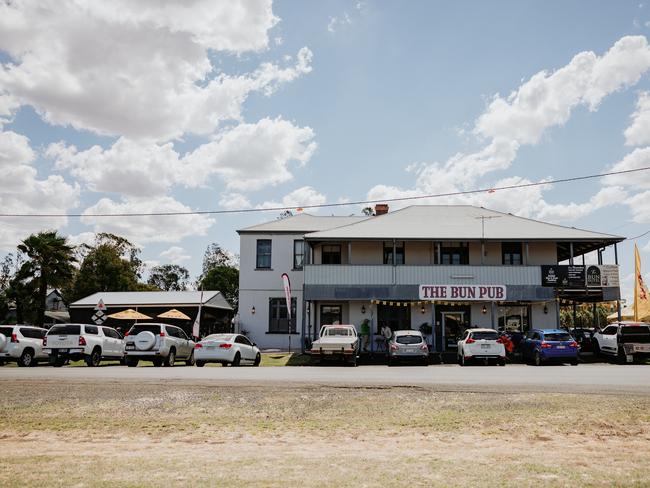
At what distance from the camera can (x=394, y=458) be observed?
7180mm

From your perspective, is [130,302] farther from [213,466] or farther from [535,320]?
[213,466]

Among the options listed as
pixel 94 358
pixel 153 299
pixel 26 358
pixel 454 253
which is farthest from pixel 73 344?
pixel 153 299

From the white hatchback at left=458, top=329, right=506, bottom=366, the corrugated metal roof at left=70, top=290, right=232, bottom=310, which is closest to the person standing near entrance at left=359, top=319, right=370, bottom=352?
the white hatchback at left=458, top=329, right=506, bottom=366

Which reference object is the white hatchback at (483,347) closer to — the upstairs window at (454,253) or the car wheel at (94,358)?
the upstairs window at (454,253)

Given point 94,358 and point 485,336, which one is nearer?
point 94,358

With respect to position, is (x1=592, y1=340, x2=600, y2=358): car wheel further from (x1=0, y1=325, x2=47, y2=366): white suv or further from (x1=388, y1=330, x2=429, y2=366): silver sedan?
(x1=0, y1=325, x2=47, y2=366): white suv

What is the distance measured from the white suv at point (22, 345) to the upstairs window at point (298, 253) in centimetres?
1603

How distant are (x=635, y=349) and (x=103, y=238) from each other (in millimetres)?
66909

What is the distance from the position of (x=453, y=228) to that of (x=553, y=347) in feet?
31.3

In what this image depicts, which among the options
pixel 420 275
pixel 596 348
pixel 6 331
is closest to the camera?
pixel 6 331

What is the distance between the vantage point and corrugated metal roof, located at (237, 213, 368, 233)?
37.3m

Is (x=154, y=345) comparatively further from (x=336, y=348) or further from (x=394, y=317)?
(x=394, y=317)

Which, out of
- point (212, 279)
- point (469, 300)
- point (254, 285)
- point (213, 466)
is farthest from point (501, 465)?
point (212, 279)

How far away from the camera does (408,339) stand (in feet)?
78.6
